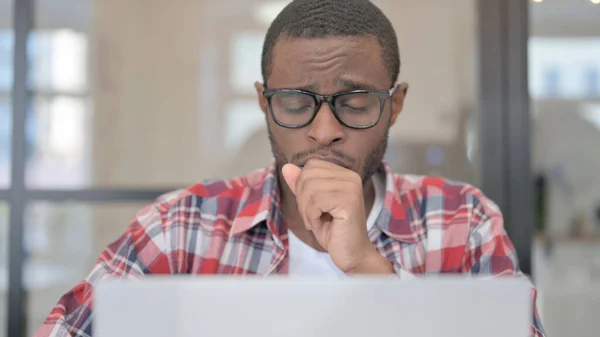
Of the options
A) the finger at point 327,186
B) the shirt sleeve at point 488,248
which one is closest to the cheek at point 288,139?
the finger at point 327,186

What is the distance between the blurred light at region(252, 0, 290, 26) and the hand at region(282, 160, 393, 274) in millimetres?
1200

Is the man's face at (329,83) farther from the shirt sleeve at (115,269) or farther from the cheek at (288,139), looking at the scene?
the shirt sleeve at (115,269)

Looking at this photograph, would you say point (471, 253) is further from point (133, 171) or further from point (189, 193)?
point (133, 171)

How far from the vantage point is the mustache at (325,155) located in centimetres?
108

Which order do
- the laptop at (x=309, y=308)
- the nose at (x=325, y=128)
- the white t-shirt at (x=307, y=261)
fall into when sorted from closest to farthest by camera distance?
the laptop at (x=309, y=308) → the nose at (x=325, y=128) → the white t-shirt at (x=307, y=261)

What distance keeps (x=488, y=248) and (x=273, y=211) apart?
1.38ft

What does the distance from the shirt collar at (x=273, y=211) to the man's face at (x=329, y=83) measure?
0.37ft

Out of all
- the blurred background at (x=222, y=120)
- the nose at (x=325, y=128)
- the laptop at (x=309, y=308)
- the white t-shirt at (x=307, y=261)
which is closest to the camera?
the laptop at (x=309, y=308)

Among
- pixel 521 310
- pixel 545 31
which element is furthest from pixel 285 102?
pixel 545 31

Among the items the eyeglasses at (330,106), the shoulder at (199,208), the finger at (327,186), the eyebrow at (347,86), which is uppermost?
the eyebrow at (347,86)

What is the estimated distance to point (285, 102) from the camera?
112 cm

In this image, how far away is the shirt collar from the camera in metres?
1.22

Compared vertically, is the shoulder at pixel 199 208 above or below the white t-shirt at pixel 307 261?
above

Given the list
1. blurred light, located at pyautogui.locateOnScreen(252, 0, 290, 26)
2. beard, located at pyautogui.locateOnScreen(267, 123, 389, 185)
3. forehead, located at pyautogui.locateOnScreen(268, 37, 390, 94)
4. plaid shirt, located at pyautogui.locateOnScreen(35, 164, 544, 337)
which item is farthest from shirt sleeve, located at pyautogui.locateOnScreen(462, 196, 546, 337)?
blurred light, located at pyautogui.locateOnScreen(252, 0, 290, 26)
